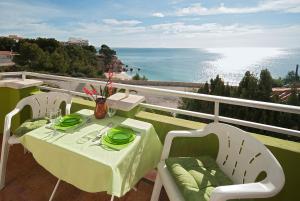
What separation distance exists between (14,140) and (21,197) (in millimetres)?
495

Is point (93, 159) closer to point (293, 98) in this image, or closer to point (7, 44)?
point (293, 98)

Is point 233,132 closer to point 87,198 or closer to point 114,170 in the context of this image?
point 114,170

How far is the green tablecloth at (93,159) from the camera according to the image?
1.33 m

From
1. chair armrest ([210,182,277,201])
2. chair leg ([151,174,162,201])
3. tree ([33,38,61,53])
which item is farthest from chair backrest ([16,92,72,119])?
tree ([33,38,61,53])

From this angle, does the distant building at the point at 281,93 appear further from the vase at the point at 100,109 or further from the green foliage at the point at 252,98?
the vase at the point at 100,109

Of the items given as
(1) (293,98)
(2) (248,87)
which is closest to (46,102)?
(1) (293,98)

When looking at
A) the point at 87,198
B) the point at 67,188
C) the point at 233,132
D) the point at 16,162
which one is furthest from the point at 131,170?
the point at 16,162

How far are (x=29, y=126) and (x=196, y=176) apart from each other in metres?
1.58

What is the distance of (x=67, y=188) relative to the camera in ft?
7.30

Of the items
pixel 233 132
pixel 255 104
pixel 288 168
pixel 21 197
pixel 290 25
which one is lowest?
pixel 21 197

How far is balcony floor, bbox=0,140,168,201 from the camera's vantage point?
2.11 meters

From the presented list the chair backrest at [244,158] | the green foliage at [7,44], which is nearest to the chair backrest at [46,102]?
the chair backrest at [244,158]

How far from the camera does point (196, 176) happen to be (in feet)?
5.05

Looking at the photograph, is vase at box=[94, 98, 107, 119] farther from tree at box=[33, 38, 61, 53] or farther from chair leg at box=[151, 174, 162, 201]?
tree at box=[33, 38, 61, 53]
